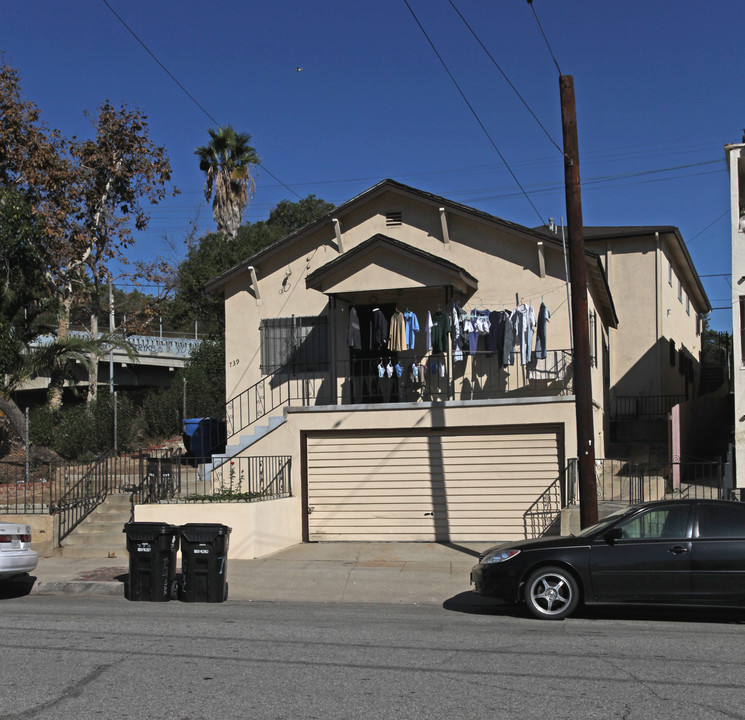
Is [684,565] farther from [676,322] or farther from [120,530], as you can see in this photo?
[676,322]

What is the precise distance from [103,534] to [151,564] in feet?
15.0

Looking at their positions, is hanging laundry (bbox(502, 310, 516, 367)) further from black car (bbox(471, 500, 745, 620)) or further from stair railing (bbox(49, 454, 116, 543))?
stair railing (bbox(49, 454, 116, 543))

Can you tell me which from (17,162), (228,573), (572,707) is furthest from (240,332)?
(572,707)

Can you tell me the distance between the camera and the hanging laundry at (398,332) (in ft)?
58.0

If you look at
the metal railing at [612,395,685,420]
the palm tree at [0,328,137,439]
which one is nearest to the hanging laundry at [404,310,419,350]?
the metal railing at [612,395,685,420]

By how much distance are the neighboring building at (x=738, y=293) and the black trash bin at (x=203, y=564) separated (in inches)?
387

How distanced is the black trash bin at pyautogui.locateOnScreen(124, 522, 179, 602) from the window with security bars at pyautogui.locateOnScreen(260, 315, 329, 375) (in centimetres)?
752

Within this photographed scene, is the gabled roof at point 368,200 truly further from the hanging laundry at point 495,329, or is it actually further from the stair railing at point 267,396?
the stair railing at point 267,396

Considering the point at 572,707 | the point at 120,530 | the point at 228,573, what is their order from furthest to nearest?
the point at 120,530
the point at 228,573
the point at 572,707

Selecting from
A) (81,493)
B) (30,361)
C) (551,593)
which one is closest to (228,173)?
(30,361)

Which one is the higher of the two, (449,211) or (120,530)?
(449,211)

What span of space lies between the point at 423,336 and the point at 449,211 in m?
2.72

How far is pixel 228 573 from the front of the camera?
13.9 metres

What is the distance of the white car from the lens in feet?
39.2
